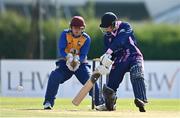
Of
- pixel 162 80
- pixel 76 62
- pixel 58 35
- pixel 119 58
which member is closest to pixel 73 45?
pixel 76 62

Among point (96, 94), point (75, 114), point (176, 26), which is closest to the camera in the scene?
point (75, 114)

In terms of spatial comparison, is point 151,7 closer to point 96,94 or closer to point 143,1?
point 143,1

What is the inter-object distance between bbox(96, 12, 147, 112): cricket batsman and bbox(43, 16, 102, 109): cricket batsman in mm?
894

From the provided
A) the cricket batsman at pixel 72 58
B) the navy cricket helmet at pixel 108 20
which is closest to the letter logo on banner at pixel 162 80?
the cricket batsman at pixel 72 58

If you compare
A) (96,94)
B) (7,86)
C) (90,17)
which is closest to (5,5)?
(90,17)

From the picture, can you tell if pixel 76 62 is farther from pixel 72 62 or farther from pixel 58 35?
pixel 58 35

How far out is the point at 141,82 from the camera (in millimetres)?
15680

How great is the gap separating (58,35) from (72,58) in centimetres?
3116

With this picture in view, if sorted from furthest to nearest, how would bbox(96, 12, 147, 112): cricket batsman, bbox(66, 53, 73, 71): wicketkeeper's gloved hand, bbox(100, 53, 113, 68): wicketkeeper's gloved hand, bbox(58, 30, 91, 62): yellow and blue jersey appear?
bbox(58, 30, 91, 62): yellow and blue jersey, bbox(66, 53, 73, 71): wicketkeeper's gloved hand, bbox(96, 12, 147, 112): cricket batsman, bbox(100, 53, 113, 68): wicketkeeper's gloved hand

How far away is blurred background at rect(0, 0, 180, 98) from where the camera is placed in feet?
98.6

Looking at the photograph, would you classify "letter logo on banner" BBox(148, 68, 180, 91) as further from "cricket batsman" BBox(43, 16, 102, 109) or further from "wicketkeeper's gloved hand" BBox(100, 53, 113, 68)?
"wicketkeeper's gloved hand" BBox(100, 53, 113, 68)

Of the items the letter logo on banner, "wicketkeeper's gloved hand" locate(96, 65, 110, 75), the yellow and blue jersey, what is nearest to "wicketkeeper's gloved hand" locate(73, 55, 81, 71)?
the yellow and blue jersey

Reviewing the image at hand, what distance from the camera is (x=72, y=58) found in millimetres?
16656

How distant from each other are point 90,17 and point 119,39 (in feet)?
130
